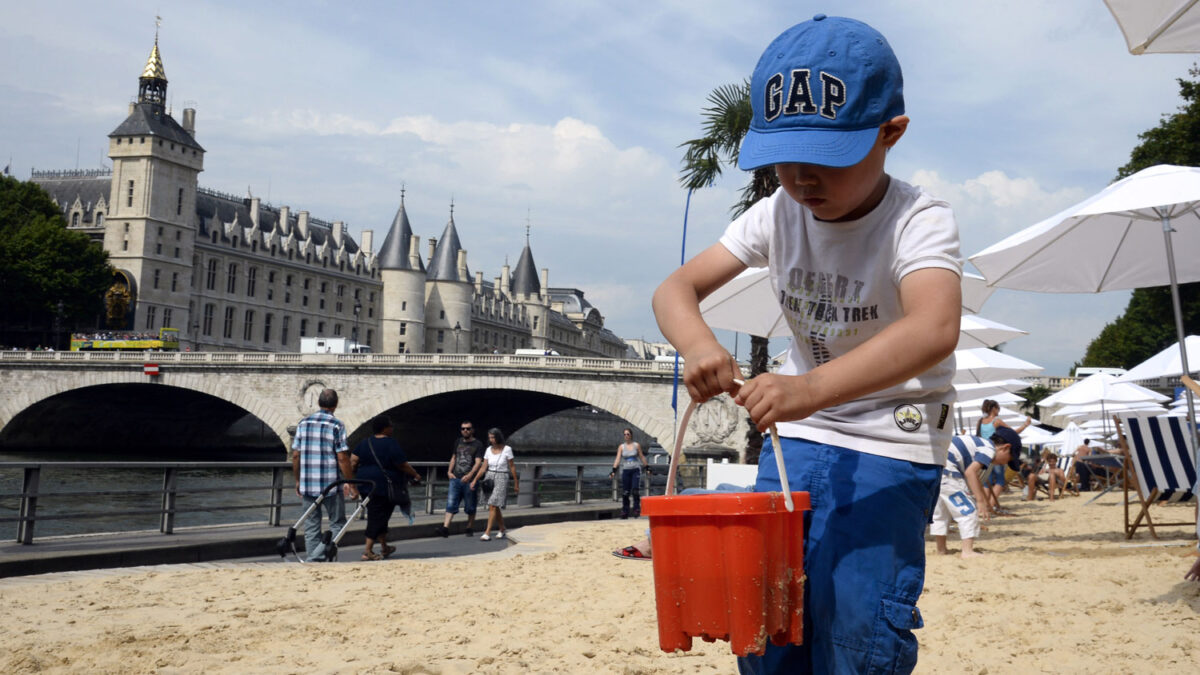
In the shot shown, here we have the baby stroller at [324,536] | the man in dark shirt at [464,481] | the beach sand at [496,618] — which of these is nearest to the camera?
the beach sand at [496,618]

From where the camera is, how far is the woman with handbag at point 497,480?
12.1 meters

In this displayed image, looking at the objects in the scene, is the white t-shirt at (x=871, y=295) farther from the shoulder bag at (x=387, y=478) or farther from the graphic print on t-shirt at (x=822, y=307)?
the shoulder bag at (x=387, y=478)

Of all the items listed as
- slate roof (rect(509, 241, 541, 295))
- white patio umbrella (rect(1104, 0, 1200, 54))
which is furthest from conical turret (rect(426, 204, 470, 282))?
white patio umbrella (rect(1104, 0, 1200, 54))

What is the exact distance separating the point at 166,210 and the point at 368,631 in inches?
2916

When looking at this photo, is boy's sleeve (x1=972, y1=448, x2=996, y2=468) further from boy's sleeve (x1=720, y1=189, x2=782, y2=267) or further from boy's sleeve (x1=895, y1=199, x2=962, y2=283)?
boy's sleeve (x1=895, y1=199, x2=962, y2=283)

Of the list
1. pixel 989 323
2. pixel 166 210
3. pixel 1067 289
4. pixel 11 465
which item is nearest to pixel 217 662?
pixel 11 465

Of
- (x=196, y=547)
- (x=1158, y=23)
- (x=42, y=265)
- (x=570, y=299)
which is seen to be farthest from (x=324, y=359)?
(x=570, y=299)

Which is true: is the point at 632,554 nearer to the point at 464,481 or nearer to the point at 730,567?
the point at 464,481

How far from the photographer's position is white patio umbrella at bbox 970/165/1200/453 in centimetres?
756

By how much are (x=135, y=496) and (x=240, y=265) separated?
172 feet

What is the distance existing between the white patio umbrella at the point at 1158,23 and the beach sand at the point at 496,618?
239 centimetres

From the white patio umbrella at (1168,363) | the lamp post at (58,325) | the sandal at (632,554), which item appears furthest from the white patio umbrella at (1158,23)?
the lamp post at (58,325)

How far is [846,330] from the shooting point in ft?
6.94

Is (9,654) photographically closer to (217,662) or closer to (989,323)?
(217,662)
